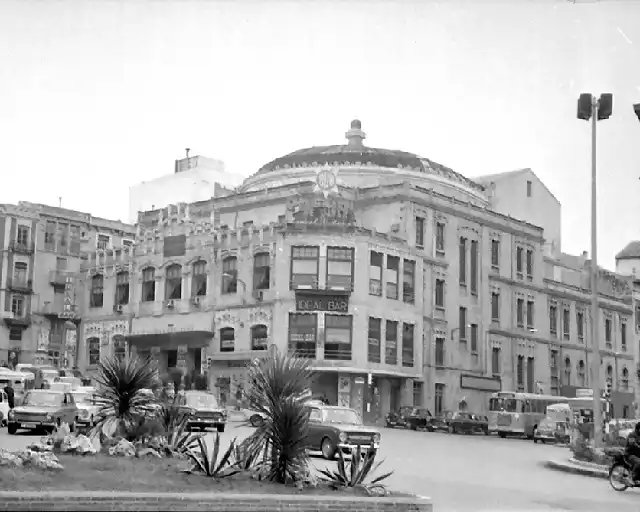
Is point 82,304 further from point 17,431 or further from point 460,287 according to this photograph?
point 17,431

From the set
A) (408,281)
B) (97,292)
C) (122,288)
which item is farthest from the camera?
(97,292)

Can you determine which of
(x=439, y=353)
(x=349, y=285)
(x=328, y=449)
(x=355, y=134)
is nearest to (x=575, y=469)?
(x=328, y=449)

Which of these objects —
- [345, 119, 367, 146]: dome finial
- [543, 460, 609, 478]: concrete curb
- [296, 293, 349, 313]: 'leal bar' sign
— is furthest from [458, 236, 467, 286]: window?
[543, 460, 609, 478]: concrete curb

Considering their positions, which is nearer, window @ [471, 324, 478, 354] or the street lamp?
the street lamp

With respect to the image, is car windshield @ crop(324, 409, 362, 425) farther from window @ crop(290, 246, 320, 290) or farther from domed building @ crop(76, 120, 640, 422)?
window @ crop(290, 246, 320, 290)

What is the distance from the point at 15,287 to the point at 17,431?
34.5 meters

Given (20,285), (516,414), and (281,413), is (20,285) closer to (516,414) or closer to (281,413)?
(516,414)

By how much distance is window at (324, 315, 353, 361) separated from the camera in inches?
2279

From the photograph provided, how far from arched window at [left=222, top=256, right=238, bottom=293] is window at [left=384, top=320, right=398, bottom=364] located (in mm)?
9611

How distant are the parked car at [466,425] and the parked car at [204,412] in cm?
2159

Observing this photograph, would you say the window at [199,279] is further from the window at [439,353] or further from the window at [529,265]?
the window at [529,265]

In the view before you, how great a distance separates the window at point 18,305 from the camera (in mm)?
64938

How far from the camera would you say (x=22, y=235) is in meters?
64.8

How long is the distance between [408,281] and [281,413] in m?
46.8
